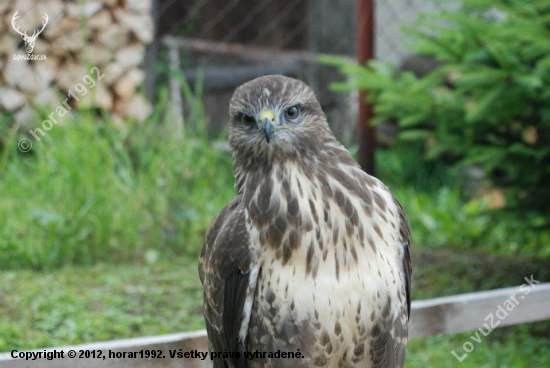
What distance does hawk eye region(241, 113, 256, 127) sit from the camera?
8.49 ft

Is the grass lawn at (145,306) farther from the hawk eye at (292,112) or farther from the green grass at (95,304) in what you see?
the hawk eye at (292,112)

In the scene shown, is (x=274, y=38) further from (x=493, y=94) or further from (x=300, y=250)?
(x=300, y=250)

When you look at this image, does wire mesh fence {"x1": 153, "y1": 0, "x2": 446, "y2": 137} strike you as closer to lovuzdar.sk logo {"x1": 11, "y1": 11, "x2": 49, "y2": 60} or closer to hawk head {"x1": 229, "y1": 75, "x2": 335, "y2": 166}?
lovuzdar.sk logo {"x1": 11, "y1": 11, "x2": 49, "y2": 60}

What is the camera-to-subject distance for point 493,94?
4328 millimetres

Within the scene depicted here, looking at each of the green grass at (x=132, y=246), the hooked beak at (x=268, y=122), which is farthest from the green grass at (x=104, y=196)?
the hooked beak at (x=268, y=122)

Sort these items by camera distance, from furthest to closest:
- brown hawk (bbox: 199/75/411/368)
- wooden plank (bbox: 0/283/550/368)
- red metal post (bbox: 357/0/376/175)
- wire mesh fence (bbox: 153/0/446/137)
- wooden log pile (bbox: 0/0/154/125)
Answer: wire mesh fence (bbox: 153/0/446/137), wooden log pile (bbox: 0/0/154/125), red metal post (bbox: 357/0/376/175), wooden plank (bbox: 0/283/550/368), brown hawk (bbox: 199/75/411/368)

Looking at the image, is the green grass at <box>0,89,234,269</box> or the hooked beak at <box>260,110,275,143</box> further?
the green grass at <box>0,89,234,269</box>

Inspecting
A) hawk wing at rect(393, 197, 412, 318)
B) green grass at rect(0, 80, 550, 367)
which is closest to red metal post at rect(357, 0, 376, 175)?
green grass at rect(0, 80, 550, 367)

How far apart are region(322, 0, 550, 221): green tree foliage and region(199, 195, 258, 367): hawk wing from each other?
7.20ft

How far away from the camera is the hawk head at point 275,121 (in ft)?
8.30

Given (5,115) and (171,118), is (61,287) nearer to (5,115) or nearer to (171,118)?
(171,118)

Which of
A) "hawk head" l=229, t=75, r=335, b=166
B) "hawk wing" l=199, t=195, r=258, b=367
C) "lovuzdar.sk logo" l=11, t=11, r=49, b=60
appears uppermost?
"hawk head" l=229, t=75, r=335, b=166

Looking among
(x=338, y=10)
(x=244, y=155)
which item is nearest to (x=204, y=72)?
(x=338, y=10)

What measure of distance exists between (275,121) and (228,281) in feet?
1.81
